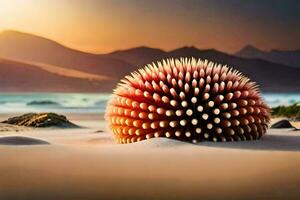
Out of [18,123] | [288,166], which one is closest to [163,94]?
[288,166]

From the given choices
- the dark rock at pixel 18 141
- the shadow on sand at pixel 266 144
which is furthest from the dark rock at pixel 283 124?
the dark rock at pixel 18 141

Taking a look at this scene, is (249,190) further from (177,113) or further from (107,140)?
(107,140)

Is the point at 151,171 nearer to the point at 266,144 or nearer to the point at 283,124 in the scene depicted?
the point at 266,144

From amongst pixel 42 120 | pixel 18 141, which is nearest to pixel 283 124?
pixel 42 120

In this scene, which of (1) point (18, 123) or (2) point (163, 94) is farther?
(1) point (18, 123)

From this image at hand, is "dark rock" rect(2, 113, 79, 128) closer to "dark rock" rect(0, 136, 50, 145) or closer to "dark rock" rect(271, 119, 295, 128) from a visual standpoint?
"dark rock" rect(271, 119, 295, 128)
